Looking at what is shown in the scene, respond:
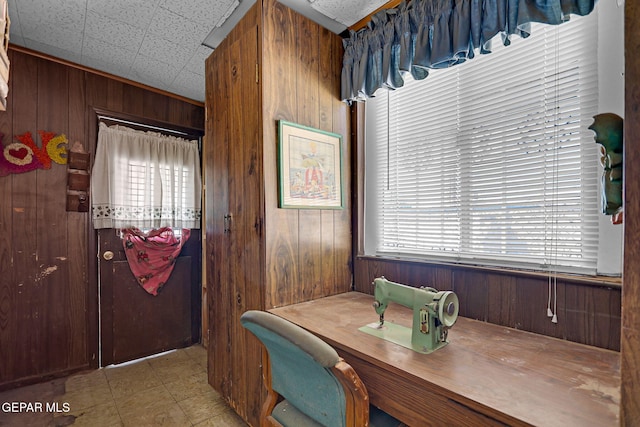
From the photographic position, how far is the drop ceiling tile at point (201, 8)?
5.97 ft

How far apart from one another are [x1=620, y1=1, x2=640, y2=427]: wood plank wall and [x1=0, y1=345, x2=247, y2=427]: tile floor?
80.7 inches

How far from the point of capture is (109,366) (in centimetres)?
271

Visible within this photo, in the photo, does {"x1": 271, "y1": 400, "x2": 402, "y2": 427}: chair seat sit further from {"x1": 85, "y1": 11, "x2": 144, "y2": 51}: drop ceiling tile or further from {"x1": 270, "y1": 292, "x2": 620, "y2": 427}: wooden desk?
{"x1": 85, "y1": 11, "x2": 144, "y2": 51}: drop ceiling tile

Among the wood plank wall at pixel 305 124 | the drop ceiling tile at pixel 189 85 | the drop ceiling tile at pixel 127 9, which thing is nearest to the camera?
the wood plank wall at pixel 305 124

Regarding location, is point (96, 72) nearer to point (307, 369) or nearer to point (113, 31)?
point (113, 31)

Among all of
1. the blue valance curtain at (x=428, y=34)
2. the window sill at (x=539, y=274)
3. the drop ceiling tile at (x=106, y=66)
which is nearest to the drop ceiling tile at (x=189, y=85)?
the drop ceiling tile at (x=106, y=66)

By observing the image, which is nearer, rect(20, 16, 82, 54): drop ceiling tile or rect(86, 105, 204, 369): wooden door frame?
rect(20, 16, 82, 54): drop ceiling tile

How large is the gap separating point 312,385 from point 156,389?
2024mm

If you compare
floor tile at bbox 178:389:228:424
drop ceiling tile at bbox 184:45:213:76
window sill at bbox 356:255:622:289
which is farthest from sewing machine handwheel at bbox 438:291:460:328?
drop ceiling tile at bbox 184:45:213:76

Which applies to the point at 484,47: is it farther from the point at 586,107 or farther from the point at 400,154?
the point at 400,154

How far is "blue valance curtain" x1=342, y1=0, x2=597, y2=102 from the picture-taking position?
114cm

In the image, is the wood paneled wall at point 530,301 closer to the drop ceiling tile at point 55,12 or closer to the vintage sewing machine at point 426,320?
the vintage sewing machine at point 426,320

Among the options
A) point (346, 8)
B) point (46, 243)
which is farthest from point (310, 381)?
point (46, 243)

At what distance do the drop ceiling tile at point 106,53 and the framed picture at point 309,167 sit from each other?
1.62 metres
